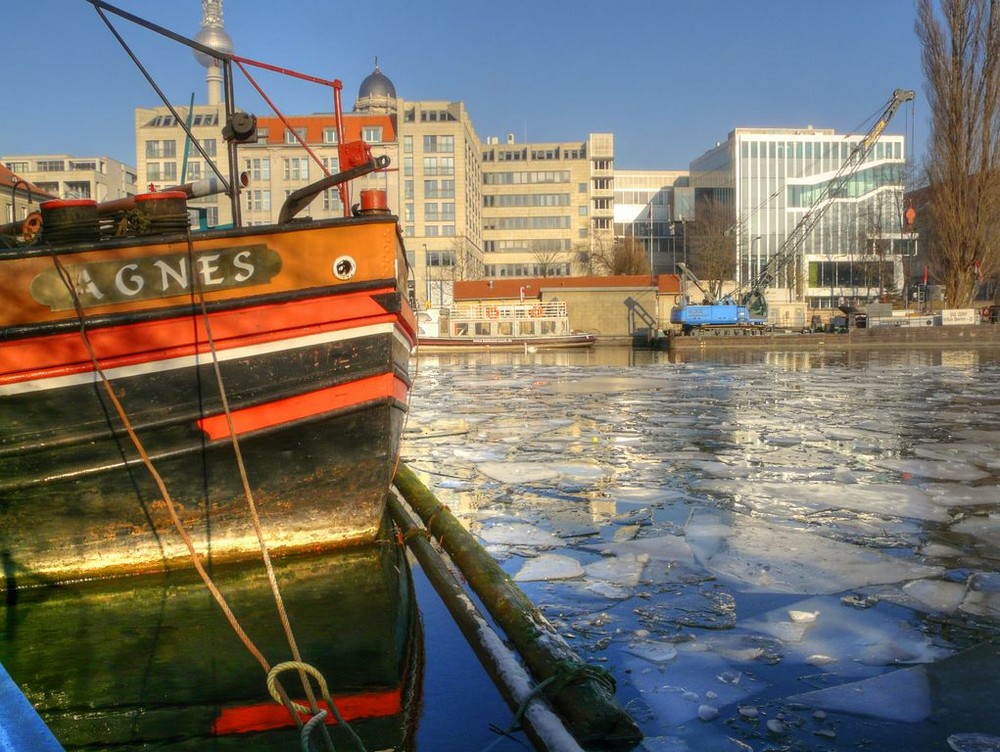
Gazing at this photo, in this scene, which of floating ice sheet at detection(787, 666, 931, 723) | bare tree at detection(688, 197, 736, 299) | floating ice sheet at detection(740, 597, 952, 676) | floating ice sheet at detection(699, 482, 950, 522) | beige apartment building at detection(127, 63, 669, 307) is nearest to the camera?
floating ice sheet at detection(787, 666, 931, 723)

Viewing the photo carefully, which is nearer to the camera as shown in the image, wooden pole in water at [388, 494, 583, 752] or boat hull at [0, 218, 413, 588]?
wooden pole in water at [388, 494, 583, 752]

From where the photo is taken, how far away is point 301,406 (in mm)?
4594

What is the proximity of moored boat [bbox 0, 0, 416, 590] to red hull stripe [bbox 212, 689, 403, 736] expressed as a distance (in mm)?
1494

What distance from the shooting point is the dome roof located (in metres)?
84.2

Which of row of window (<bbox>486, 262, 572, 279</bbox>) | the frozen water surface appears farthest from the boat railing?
row of window (<bbox>486, 262, 572, 279</bbox>)

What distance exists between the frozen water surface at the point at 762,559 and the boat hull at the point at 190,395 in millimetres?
1180

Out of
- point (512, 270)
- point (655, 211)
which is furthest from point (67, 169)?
point (655, 211)

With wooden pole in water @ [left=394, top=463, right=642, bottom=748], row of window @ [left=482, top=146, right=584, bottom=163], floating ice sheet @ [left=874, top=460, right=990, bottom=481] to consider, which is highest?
row of window @ [left=482, top=146, right=584, bottom=163]

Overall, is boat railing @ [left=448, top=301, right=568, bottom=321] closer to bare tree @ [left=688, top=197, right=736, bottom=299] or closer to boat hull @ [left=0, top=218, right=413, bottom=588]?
bare tree @ [left=688, top=197, right=736, bottom=299]

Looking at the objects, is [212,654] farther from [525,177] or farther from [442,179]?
[525,177]

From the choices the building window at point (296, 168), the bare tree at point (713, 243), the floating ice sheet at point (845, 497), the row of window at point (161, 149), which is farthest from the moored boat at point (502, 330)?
the row of window at point (161, 149)

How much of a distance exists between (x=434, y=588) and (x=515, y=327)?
3816 cm

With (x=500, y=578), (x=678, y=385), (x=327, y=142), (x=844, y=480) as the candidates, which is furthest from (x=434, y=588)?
(x=327, y=142)

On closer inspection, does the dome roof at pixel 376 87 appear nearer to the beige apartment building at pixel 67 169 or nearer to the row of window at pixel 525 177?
the row of window at pixel 525 177
